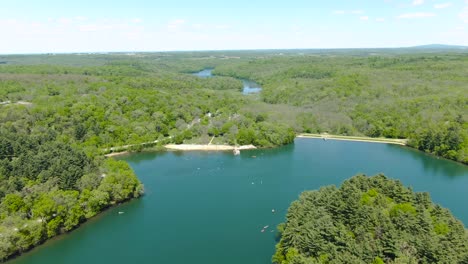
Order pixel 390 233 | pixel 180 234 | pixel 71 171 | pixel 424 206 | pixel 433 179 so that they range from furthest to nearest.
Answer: pixel 433 179
pixel 71 171
pixel 180 234
pixel 424 206
pixel 390 233

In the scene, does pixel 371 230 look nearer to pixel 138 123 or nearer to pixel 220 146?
pixel 220 146

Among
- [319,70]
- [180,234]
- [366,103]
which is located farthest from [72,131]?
[319,70]

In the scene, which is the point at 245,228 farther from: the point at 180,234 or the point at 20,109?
the point at 20,109

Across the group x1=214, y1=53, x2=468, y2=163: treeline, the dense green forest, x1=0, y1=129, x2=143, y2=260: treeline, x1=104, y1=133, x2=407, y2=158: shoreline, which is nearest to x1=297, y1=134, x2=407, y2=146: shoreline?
x1=104, y1=133, x2=407, y2=158: shoreline

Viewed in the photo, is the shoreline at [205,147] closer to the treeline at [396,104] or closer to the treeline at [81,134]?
the treeline at [81,134]

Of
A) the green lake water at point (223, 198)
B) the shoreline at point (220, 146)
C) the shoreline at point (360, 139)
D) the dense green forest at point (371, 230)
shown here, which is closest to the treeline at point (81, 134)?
the shoreline at point (220, 146)
